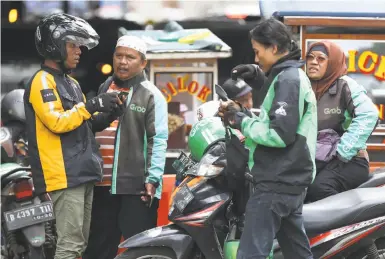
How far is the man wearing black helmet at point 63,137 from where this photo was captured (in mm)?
5430

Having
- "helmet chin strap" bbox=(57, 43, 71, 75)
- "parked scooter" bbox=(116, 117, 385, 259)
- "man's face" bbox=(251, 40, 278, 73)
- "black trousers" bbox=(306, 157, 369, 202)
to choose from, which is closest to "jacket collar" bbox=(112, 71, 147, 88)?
"helmet chin strap" bbox=(57, 43, 71, 75)

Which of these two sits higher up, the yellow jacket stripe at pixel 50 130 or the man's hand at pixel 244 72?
the man's hand at pixel 244 72

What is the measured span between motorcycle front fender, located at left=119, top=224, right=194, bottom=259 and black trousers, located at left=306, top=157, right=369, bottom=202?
2.93ft

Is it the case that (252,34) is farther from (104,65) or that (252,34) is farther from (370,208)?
(104,65)

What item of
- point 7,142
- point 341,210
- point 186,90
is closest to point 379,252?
point 341,210

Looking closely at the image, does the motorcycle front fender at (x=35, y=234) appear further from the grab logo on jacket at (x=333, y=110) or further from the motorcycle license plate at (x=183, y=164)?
the grab logo on jacket at (x=333, y=110)

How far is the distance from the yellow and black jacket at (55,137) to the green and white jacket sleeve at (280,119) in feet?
4.05

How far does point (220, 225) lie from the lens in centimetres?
522

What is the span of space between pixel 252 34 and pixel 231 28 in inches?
190

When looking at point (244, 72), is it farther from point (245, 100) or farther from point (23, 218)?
point (23, 218)

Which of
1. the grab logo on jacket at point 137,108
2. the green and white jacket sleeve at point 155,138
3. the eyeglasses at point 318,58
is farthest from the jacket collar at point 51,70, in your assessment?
the eyeglasses at point 318,58

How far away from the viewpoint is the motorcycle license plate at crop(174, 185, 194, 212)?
509 centimetres

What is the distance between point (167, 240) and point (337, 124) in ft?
4.80

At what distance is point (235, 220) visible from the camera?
5.21m
